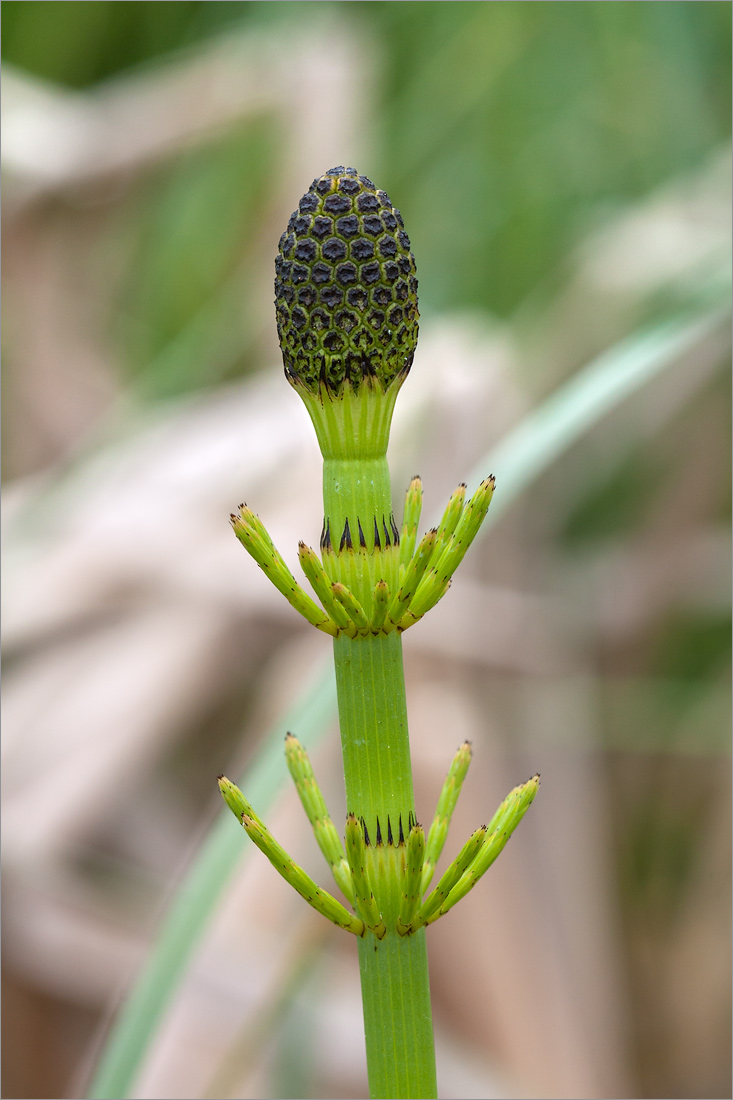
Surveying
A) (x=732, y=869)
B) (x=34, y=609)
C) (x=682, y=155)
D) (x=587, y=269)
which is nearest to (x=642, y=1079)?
(x=732, y=869)

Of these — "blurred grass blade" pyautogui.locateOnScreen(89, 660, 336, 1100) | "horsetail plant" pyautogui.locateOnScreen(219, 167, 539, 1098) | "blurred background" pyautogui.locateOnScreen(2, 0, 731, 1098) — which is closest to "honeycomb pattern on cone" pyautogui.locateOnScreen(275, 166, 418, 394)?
"horsetail plant" pyautogui.locateOnScreen(219, 167, 539, 1098)

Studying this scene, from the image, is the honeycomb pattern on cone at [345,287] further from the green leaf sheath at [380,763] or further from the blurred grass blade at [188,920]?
the blurred grass blade at [188,920]

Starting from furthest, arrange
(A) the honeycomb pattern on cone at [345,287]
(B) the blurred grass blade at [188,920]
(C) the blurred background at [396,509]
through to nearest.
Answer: (C) the blurred background at [396,509], (B) the blurred grass blade at [188,920], (A) the honeycomb pattern on cone at [345,287]

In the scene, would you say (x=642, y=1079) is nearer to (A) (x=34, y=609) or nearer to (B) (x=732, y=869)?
(B) (x=732, y=869)

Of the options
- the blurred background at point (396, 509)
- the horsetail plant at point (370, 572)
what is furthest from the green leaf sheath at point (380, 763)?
the blurred background at point (396, 509)

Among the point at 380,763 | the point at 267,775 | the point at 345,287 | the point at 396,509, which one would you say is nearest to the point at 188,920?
the point at 267,775

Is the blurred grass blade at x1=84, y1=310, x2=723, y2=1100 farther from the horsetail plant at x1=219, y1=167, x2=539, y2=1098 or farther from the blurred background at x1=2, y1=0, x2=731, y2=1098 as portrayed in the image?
the horsetail plant at x1=219, y1=167, x2=539, y2=1098
